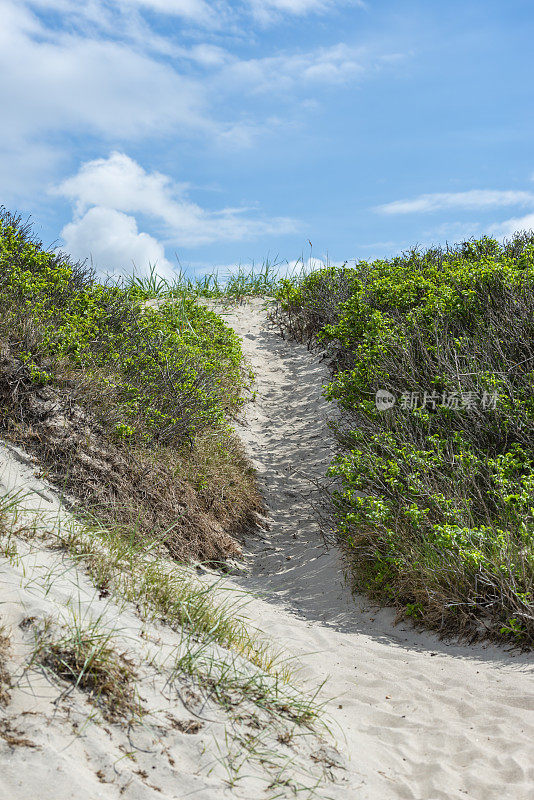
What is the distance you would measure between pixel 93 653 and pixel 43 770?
682 millimetres

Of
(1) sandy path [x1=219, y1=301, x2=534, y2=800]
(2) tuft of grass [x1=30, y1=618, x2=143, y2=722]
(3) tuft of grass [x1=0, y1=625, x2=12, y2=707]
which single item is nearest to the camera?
(3) tuft of grass [x1=0, y1=625, x2=12, y2=707]

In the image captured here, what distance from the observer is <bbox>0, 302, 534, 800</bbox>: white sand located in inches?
114

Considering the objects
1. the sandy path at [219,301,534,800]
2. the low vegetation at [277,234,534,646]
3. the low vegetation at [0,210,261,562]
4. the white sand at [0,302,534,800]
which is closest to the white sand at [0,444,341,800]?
the white sand at [0,302,534,800]

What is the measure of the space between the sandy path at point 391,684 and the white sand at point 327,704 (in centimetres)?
1

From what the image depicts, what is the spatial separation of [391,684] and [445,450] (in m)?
2.86

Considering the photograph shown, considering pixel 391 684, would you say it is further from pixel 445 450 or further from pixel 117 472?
pixel 117 472

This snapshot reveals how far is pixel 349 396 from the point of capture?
830cm

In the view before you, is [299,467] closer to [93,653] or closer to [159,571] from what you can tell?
[159,571]

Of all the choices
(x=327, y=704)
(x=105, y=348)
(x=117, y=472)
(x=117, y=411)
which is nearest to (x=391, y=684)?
(x=327, y=704)

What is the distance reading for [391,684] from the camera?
15.2ft

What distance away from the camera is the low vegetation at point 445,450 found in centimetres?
542

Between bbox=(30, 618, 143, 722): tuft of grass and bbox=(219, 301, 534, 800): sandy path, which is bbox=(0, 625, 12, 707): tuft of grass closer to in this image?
bbox=(30, 618, 143, 722): tuft of grass

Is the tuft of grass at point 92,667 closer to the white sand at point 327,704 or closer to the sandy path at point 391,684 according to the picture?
the white sand at point 327,704

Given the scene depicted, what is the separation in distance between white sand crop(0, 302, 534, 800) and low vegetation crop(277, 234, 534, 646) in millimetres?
404
